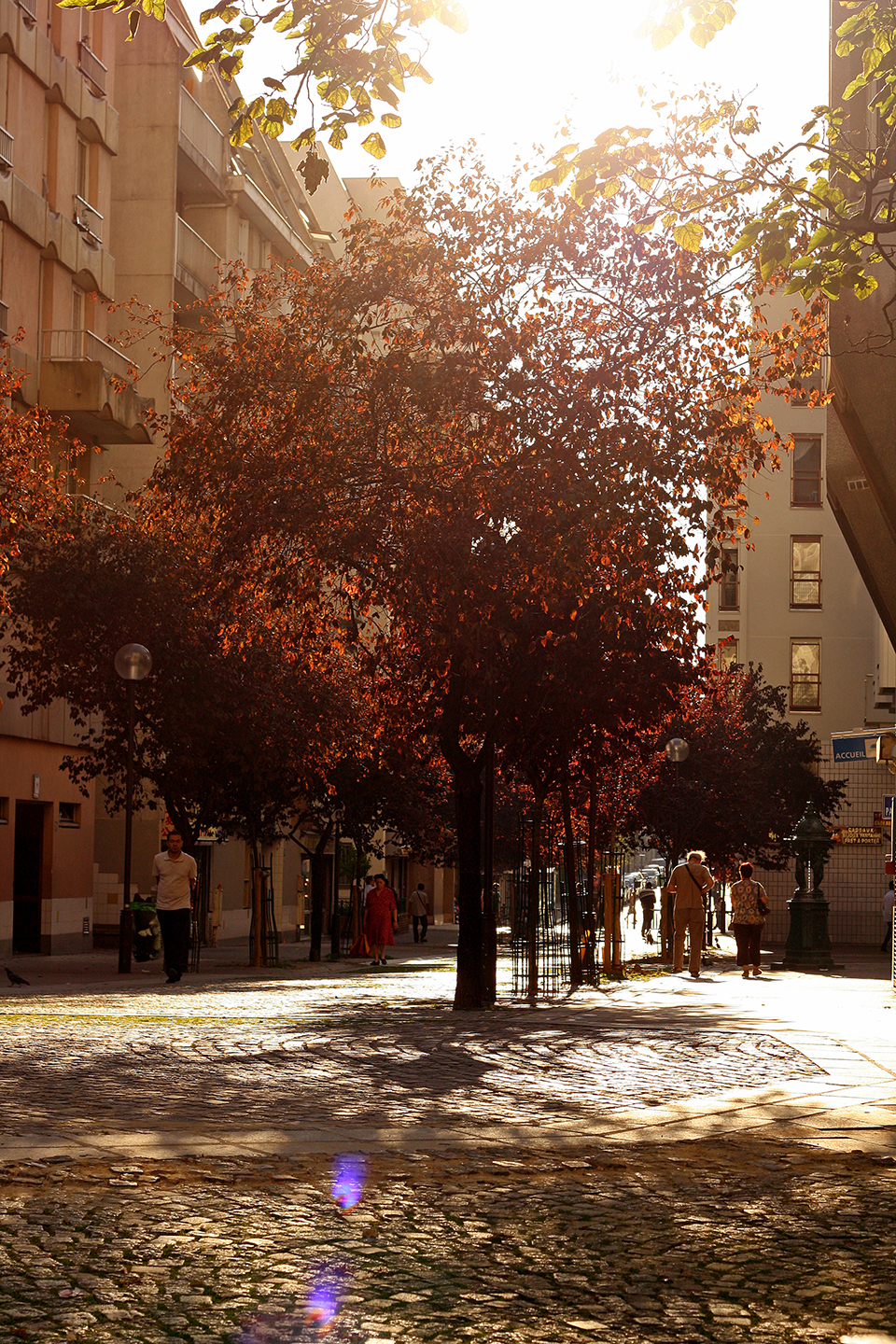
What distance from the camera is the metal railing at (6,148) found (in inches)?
1202

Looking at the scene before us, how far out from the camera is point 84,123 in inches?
1385

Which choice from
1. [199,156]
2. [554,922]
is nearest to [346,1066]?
[554,922]

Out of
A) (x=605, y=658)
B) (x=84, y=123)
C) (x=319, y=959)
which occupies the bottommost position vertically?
Result: (x=319, y=959)

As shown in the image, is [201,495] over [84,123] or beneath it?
beneath

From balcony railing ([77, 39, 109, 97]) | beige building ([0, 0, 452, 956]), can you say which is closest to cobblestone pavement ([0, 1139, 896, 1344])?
beige building ([0, 0, 452, 956])

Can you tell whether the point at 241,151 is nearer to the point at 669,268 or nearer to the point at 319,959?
the point at 319,959

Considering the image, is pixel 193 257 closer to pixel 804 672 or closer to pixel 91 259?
pixel 91 259

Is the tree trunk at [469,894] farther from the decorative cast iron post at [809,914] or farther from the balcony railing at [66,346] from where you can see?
the balcony railing at [66,346]

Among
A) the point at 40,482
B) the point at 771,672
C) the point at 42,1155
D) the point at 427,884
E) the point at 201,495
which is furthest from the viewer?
the point at 427,884

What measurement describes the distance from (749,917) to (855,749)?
7.22 m

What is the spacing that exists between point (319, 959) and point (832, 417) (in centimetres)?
1749

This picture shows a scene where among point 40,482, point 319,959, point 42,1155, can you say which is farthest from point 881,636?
point 42,1155

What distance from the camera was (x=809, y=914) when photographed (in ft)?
101

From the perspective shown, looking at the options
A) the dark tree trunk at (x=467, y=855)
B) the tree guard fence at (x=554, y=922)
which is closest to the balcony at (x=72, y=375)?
the tree guard fence at (x=554, y=922)
